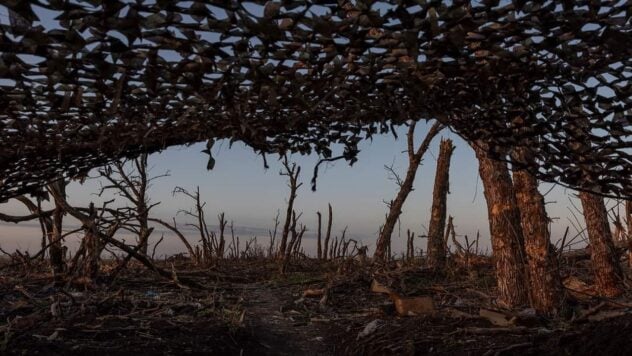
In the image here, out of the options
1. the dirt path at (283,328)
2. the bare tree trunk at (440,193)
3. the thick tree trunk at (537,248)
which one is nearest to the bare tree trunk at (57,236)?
the dirt path at (283,328)

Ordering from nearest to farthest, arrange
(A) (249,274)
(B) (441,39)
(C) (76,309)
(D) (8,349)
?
(B) (441,39), (D) (8,349), (C) (76,309), (A) (249,274)

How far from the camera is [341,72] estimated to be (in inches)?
84.5

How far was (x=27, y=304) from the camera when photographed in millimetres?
5508

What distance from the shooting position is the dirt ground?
3848mm

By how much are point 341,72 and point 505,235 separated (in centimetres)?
500

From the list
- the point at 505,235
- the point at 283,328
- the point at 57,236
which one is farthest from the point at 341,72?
the point at 57,236

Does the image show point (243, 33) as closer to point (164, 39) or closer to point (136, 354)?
point (164, 39)

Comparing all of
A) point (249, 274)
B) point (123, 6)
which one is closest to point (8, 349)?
point (123, 6)

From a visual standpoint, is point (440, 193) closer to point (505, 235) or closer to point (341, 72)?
point (505, 235)

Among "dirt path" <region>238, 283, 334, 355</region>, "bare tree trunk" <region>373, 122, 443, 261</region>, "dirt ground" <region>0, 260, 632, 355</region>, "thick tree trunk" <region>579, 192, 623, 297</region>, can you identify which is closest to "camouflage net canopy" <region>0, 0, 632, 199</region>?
"dirt ground" <region>0, 260, 632, 355</region>

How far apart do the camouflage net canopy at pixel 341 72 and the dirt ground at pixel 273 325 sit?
4.48ft

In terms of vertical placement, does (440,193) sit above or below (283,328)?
above

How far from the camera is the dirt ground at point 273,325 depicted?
3.85 m

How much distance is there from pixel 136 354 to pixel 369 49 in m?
3.15
